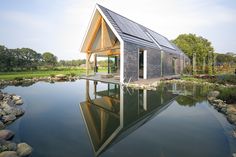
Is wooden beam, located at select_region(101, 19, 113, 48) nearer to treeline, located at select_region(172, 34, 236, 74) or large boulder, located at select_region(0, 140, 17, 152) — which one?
treeline, located at select_region(172, 34, 236, 74)

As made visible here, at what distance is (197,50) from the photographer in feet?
114

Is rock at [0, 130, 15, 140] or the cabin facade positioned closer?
rock at [0, 130, 15, 140]

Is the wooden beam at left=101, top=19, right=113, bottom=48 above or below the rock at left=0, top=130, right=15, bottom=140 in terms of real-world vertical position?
above

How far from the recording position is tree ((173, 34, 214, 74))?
2695cm

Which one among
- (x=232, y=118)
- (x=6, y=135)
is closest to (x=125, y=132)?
(x=6, y=135)

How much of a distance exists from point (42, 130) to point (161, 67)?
17.8m

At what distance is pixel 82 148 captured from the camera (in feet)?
10.4

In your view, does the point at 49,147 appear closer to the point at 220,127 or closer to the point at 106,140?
the point at 106,140

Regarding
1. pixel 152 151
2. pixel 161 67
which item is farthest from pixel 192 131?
pixel 161 67

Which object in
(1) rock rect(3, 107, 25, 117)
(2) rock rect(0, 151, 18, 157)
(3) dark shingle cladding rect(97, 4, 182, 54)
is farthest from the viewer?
(3) dark shingle cladding rect(97, 4, 182, 54)

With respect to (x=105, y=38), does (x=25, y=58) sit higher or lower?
lower

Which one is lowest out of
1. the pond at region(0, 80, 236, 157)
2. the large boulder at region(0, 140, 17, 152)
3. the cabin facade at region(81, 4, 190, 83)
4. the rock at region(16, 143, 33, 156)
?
the pond at region(0, 80, 236, 157)

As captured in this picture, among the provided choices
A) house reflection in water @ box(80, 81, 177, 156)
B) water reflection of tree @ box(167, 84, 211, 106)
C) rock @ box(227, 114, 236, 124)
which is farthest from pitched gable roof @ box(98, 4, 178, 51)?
rock @ box(227, 114, 236, 124)

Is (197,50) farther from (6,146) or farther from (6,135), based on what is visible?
(6,146)
